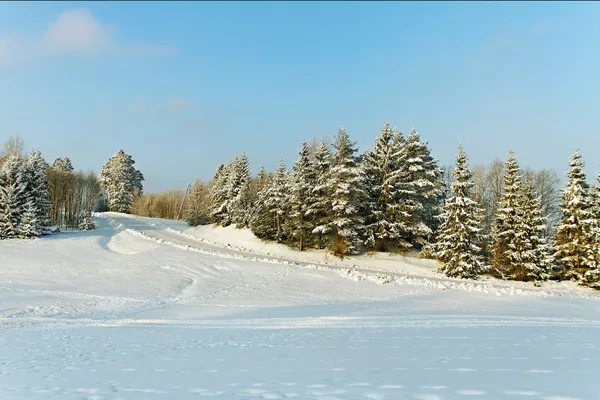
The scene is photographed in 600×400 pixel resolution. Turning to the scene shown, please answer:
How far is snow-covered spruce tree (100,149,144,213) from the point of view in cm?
7938

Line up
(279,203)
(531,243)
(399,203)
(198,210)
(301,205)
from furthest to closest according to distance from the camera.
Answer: (198,210) → (279,203) → (301,205) → (399,203) → (531,243)

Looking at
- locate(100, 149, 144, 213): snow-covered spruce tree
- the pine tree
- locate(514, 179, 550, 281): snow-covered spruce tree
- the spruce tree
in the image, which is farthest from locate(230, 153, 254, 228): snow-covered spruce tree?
locate(100, 149, 144, 213): snow-covered spruce tree

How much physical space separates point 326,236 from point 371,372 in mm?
27816

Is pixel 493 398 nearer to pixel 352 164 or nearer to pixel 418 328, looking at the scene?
pixel 418 328

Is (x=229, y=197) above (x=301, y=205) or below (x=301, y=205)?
above

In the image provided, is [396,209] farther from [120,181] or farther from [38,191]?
[120,181]

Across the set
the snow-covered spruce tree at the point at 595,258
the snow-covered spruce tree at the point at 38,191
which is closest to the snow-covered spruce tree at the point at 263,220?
the snow-covered spruce tree at the point at 38,191

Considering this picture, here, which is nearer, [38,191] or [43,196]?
[38,191]

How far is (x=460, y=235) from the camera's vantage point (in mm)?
28500

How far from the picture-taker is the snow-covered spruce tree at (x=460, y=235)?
92.2 ft

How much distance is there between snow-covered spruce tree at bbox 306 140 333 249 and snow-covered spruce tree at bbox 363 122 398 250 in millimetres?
3500

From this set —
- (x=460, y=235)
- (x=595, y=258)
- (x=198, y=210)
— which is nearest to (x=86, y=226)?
(x=198, y=210)

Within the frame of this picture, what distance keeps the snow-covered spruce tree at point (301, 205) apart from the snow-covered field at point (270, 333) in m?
9.28

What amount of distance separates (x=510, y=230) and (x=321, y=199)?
1513 centimetres
